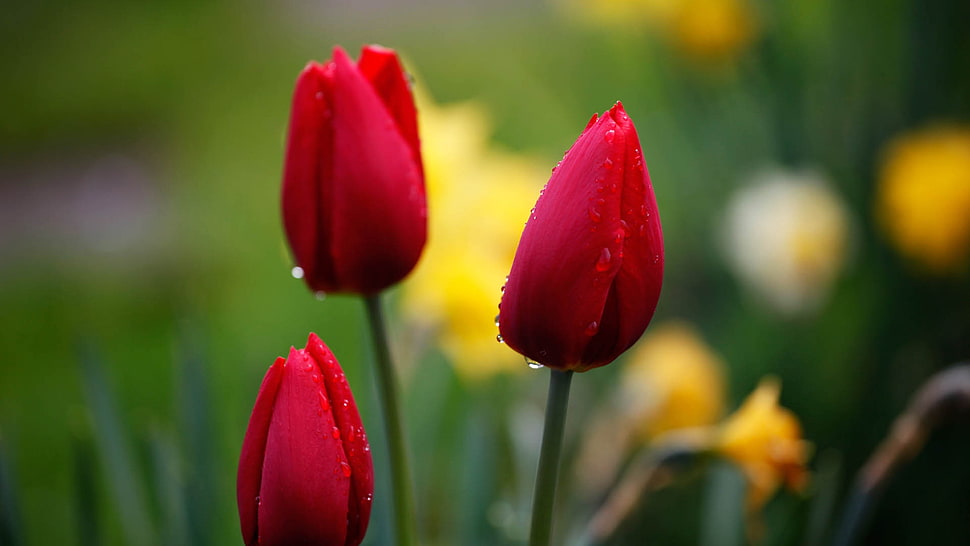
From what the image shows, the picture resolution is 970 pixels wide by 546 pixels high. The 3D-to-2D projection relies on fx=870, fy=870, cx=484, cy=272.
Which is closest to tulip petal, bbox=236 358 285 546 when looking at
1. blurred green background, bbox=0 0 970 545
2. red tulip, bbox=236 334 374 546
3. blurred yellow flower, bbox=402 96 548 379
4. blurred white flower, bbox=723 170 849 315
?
red tulip, bbox=236 334 374 546

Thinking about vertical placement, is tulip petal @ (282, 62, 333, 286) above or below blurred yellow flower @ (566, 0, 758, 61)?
below

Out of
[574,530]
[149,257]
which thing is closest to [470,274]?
[574,530]

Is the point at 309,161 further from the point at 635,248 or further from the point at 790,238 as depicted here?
the point at 790,238

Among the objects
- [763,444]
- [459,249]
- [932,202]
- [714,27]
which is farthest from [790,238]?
[763,444]

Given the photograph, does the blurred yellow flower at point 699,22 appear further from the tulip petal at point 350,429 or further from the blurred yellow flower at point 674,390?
the tulip petal at point 350,429

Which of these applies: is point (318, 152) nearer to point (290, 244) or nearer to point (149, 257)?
point (290, 244)

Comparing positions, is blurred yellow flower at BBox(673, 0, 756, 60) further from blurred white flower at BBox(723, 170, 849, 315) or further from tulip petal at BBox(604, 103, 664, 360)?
tulip petal at BBox(604, 103, 664, 360)

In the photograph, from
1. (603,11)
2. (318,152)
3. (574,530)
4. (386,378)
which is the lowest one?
(574,530)
